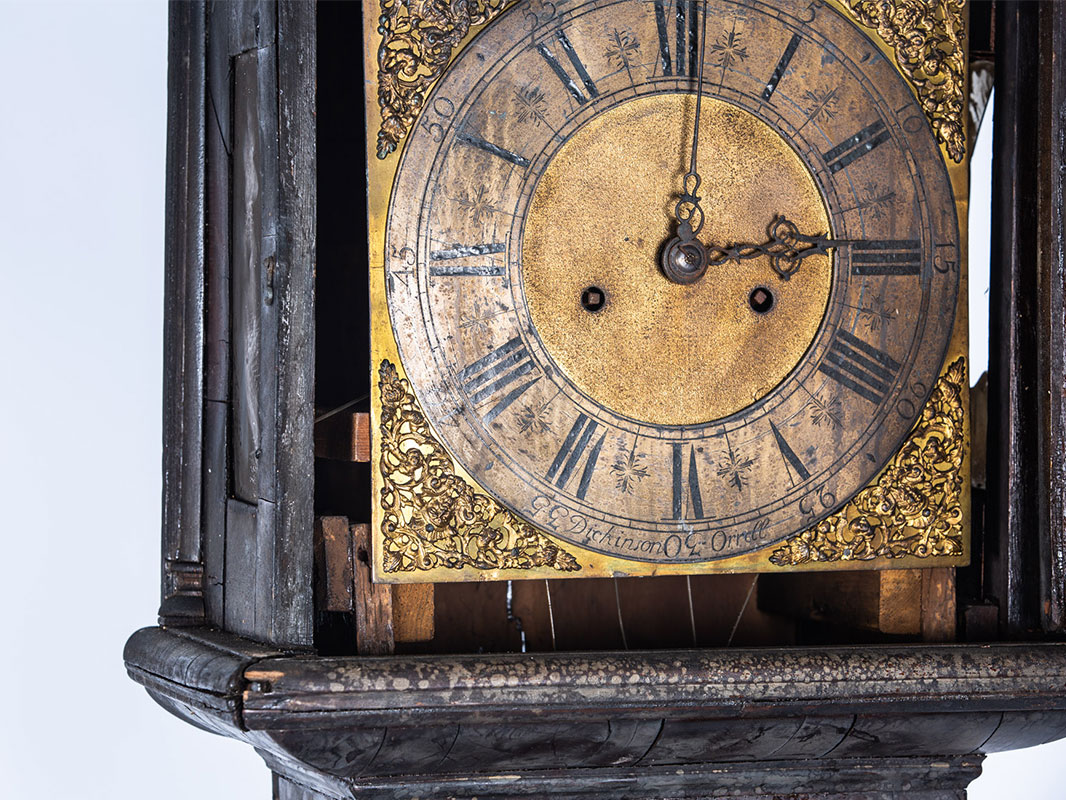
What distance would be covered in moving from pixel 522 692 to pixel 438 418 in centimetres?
39

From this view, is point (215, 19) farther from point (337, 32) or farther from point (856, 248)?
point (856, 248)

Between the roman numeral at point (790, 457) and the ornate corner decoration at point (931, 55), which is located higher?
the ornate corner decoration at point (931, 55)

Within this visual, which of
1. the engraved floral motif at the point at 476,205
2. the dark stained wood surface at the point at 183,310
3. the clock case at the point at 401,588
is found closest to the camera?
the clock case at the point at 401,588

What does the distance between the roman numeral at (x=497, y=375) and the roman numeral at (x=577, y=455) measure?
9cm

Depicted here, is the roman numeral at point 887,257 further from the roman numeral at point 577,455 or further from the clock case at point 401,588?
the roman numeral at point 577,455

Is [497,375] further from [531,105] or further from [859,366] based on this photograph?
[859,366]

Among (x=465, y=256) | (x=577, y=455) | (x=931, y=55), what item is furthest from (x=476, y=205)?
(x=931, y=55)

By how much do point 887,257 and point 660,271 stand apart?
1.14ft

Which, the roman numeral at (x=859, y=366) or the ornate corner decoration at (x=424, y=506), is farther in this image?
the roman numeral at (x=859, y=366)

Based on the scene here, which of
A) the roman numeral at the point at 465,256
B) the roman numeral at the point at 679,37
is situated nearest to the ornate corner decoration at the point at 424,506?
the roman numeral at the point at 465,256

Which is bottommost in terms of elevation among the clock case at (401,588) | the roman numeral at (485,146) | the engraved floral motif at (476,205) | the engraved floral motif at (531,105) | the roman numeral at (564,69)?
the clock case at (401,588)

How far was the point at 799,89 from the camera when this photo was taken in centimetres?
214

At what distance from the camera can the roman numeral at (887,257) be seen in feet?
7.11

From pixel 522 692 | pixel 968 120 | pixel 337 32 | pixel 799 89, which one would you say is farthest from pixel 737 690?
pixel 337 32
